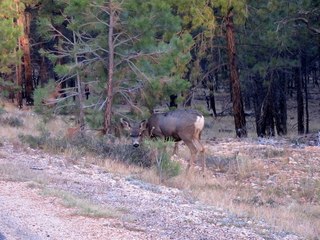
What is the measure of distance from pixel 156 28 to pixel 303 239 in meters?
10.4

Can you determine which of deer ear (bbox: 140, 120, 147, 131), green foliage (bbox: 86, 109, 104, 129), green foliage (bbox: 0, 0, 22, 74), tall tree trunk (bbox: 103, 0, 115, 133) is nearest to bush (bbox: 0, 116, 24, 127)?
green foliage (bbox: 0, 0, 22, 74)

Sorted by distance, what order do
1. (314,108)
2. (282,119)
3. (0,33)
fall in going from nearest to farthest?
(0,33) < (282,119) < (314,108)

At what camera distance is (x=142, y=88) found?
62.3 feet

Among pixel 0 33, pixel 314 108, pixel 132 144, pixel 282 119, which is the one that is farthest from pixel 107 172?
pixel 314 108

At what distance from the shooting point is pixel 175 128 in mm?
17656

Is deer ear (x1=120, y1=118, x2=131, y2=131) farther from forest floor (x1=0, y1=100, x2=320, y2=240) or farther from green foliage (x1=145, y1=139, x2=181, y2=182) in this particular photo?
green foliage (x1=145, y1=139, x2=181, y2=182)

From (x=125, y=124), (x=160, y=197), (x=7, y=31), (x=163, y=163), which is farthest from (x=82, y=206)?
(x=7, y=31)

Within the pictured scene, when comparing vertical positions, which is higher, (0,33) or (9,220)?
(0,33)

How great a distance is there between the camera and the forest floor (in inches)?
329

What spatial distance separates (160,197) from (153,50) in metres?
8.08

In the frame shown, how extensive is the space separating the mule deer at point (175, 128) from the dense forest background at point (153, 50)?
1166 mm

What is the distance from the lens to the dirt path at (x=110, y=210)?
8031 millimetres

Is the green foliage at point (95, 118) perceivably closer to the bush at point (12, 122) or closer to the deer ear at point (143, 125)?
the deer ear at point (143, 125)

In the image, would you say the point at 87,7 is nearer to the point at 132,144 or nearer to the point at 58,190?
the point at 132,144
